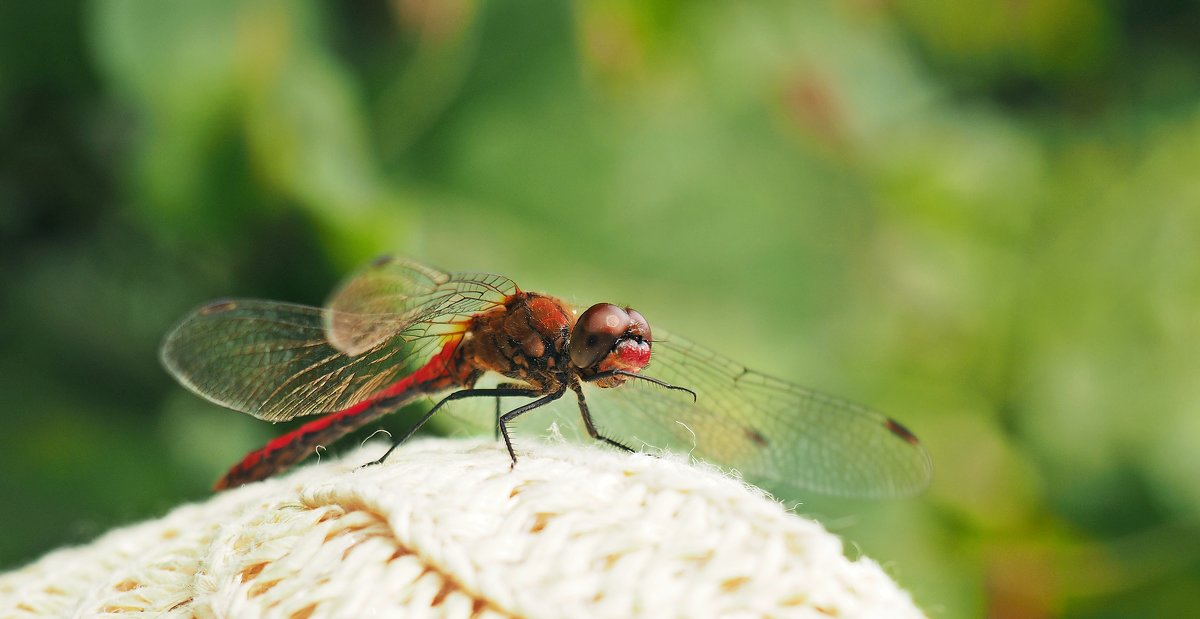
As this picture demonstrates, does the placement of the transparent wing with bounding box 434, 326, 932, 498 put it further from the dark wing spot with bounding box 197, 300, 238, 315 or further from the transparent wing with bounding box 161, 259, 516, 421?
the dark wing spot with bounding box 197, 300, 238, 315

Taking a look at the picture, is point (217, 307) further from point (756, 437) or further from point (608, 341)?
point (756, 437)

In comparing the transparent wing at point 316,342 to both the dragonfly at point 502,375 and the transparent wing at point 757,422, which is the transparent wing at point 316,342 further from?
the transparent wing at point 757,422

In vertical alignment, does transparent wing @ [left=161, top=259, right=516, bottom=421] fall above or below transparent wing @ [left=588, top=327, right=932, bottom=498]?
below

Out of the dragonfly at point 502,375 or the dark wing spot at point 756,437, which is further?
the dark wing spot at point 756,437

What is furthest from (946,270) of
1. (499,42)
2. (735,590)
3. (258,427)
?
(735,590)

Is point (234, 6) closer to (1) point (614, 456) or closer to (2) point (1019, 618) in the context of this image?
(1) point (614, 456)

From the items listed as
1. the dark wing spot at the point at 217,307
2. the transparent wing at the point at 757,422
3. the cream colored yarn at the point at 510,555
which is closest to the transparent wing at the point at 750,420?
the transparent wing at the point at 757,422

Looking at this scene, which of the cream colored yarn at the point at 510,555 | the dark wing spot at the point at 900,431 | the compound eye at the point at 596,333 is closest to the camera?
the cream colored yarn at the point at 510,555

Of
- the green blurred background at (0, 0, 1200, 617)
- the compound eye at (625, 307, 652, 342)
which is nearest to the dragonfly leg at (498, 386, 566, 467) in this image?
the compound eye at (625, 307, 652, 342)
